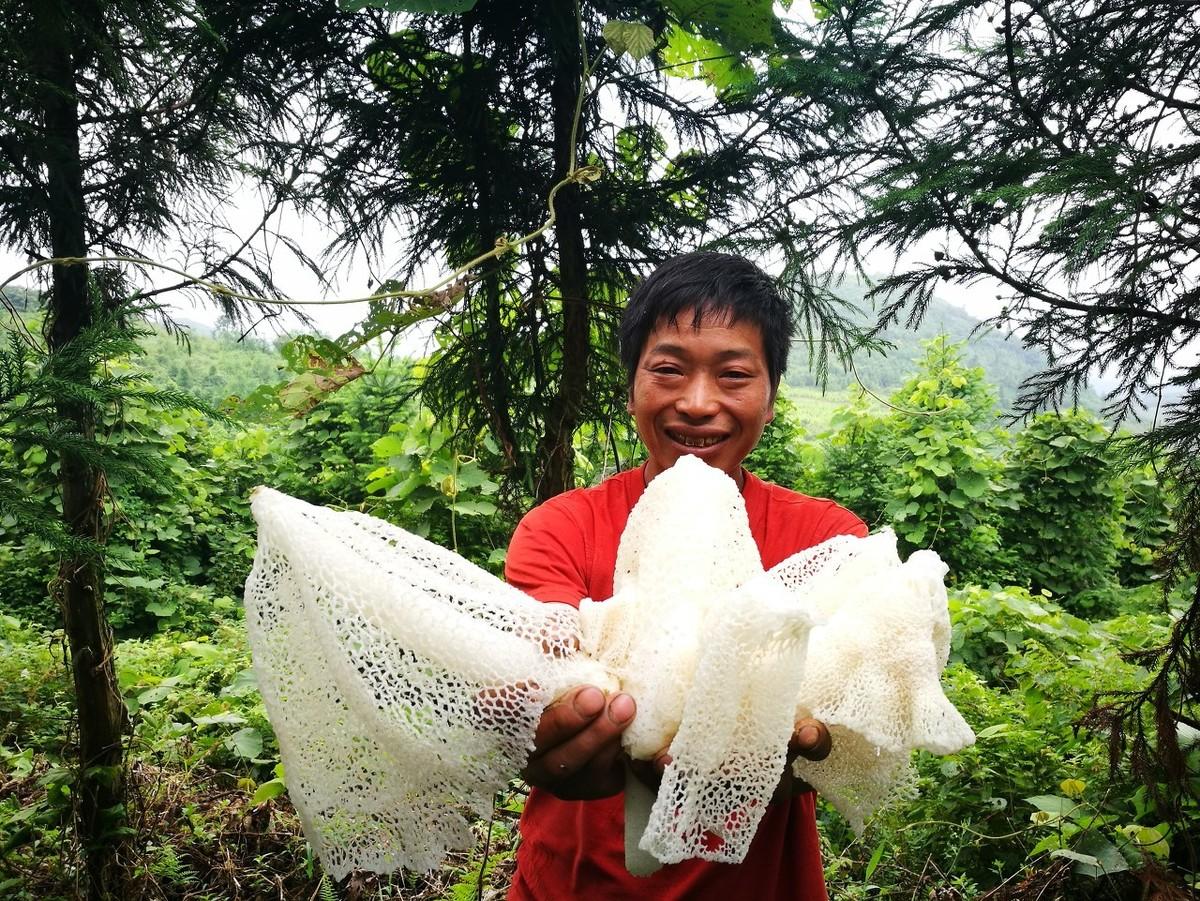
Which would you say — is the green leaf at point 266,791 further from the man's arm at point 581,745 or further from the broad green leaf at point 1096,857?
the broad green leaf at point 1096,857

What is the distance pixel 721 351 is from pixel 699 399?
0.09m

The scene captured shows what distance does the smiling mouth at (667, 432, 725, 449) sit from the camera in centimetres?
133

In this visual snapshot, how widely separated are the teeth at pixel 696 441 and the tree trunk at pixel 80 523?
4.40 feet

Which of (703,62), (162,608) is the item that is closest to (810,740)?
(703,62)

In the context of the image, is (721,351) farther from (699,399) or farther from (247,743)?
(247,743)

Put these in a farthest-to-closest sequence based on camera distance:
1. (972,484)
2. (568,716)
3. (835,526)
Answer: (972,484)
(835,526)
(568,716)

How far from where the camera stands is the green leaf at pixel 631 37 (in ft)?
6.77

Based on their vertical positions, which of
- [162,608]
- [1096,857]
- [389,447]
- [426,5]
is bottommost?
[162,608]

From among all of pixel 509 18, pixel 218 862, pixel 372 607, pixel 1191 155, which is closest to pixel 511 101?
pixel 509 18

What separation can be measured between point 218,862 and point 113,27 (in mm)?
2642

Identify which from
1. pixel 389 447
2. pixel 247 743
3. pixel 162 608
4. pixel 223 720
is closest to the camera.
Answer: pixel 247 743

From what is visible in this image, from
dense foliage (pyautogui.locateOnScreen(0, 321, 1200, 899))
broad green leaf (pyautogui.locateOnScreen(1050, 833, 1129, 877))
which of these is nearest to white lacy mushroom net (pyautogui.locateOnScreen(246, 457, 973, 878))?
dense foliage (pyautogui.locateOnScreen(0, 321, 1200, 899))

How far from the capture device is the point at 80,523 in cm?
220

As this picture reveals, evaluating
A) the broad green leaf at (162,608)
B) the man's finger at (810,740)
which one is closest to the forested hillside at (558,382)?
the man's finger at (810,740)
